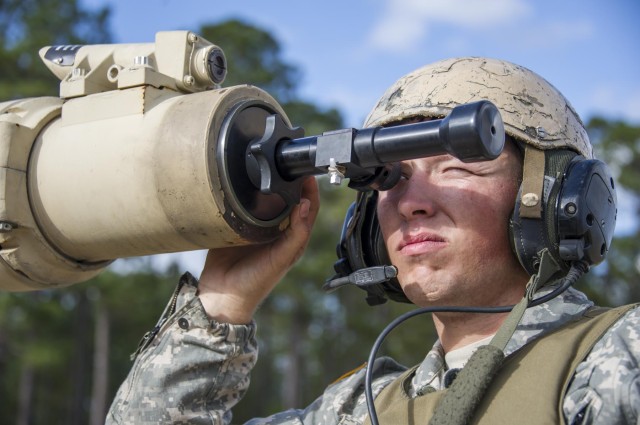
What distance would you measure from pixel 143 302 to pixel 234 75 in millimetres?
8908

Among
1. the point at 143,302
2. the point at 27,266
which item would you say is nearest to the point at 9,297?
the point at 143,302

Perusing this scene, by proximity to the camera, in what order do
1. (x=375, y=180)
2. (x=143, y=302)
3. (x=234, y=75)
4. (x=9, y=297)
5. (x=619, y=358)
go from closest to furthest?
1. (x=619, y=358)
2. (x=375, y=180)
3. (x=9, y=297)
4. (x=234, y=75)
5. (x=143, y=302)

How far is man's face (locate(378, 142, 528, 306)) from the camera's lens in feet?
7.57

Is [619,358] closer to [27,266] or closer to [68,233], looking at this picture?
[68,233]

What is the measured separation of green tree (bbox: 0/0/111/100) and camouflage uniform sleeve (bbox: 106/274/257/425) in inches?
602

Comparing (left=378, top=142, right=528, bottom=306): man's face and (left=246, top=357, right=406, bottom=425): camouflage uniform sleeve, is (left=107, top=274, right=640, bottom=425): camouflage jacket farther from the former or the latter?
(left=378, top=142, right=528, bottom=306): man's face

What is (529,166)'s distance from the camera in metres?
2.33

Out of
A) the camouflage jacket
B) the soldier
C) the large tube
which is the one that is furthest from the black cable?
the large tube

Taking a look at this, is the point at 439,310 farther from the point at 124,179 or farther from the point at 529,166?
the point at 124,179

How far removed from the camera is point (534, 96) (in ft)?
8.08

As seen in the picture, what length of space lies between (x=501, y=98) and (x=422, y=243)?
0.53m

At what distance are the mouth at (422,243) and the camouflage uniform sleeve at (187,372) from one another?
702 mm

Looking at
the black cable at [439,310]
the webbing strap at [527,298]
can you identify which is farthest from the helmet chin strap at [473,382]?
the black cable at [439,310]

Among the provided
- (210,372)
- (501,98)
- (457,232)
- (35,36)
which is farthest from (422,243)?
(35,36)
